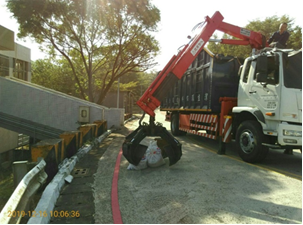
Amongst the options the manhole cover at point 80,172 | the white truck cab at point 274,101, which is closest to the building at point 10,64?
the manhole cover at point 80,172

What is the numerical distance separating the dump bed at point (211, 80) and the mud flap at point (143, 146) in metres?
2.70

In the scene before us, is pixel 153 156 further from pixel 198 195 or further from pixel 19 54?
pixel 19 54

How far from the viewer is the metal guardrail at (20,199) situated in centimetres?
301

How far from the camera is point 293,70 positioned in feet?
15.3

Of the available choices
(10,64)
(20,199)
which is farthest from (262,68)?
(10,64)

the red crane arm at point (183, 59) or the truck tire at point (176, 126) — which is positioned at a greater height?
the red crane arm at point (183, 59)

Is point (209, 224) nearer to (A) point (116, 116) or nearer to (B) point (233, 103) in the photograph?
(B) point (233, 103)

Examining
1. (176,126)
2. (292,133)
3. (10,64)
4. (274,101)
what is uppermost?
(10,64)

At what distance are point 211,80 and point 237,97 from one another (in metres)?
1.22

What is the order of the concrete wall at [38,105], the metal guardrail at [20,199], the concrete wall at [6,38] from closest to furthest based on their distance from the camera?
the metal guardrail at [20,199], the concrete wall at [6,38], the concrete wall at [38,105]

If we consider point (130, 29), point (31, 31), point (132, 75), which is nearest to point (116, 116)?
point (130, 29)

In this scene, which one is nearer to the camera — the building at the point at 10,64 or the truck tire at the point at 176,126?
the building at the point at 10,64

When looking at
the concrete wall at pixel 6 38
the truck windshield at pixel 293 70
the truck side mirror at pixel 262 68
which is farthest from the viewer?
the concrete wall at pixel 6 38

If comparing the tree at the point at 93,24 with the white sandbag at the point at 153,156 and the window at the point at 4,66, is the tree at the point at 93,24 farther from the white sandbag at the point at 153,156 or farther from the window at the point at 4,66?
the white sandbag at the point at 153,156
